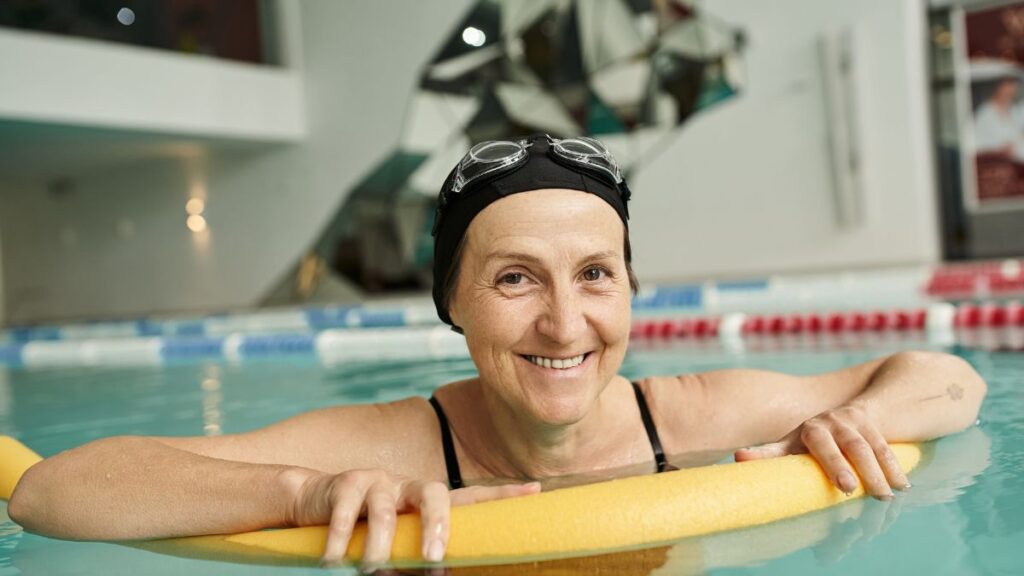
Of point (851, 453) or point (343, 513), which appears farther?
point (851, 453)

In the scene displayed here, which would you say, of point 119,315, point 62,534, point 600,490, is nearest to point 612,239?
point 600,490

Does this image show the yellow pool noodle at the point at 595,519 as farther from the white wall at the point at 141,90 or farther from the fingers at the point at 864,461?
the white wall at the point at 141,90

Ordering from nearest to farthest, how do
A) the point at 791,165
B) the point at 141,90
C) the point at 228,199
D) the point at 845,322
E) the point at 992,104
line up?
the point at 845,322, the point at 992,104, the point at 791,165, the point at 141,90, the point at 228,199

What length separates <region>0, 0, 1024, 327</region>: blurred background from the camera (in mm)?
11125

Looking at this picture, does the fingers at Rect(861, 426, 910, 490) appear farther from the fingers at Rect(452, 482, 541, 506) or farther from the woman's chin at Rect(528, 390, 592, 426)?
the fingers at Rect(452, 482, 541, 506)

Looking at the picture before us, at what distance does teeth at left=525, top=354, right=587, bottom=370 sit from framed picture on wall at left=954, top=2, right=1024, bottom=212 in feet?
34.0

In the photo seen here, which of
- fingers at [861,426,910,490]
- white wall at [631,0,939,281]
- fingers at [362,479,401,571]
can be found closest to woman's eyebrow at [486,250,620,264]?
fingers at [362,479,401,571]

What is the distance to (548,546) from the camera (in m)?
Result: 1.73

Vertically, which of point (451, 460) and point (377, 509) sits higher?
point (377, 509)

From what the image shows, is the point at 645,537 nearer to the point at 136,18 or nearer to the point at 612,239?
the point at 612,239

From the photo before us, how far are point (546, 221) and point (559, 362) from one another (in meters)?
0.26

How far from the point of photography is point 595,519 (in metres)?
1.76

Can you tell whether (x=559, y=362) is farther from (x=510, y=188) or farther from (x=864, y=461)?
(x=864, y=461)

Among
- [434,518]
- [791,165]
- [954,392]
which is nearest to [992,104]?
[791,165]
